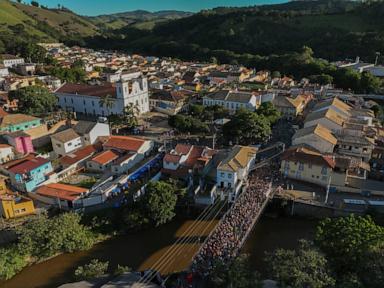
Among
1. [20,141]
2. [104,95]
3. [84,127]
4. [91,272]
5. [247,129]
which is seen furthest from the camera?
[104,95]

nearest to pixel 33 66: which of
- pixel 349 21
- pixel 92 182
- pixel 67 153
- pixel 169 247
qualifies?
pixel 67 153

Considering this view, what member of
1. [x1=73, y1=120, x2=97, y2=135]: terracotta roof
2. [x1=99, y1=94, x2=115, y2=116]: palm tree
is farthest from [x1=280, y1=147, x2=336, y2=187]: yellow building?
[x1=99, y1=94, x2=115, y2=116]: palm tree

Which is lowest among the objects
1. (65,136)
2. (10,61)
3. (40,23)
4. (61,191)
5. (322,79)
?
(61,191)

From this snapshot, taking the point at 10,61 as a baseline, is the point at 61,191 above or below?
below

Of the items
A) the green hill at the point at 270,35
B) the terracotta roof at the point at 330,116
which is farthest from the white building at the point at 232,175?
the green hill at the point at 270,35

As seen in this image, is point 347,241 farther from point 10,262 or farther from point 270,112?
point 270,112

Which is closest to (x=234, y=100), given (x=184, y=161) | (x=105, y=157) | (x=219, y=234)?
(x=184, y=161)

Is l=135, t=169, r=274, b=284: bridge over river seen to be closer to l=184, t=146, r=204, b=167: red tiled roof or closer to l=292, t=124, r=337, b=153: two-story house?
l=184, t=146, r=204, b=167: red tiled roof
